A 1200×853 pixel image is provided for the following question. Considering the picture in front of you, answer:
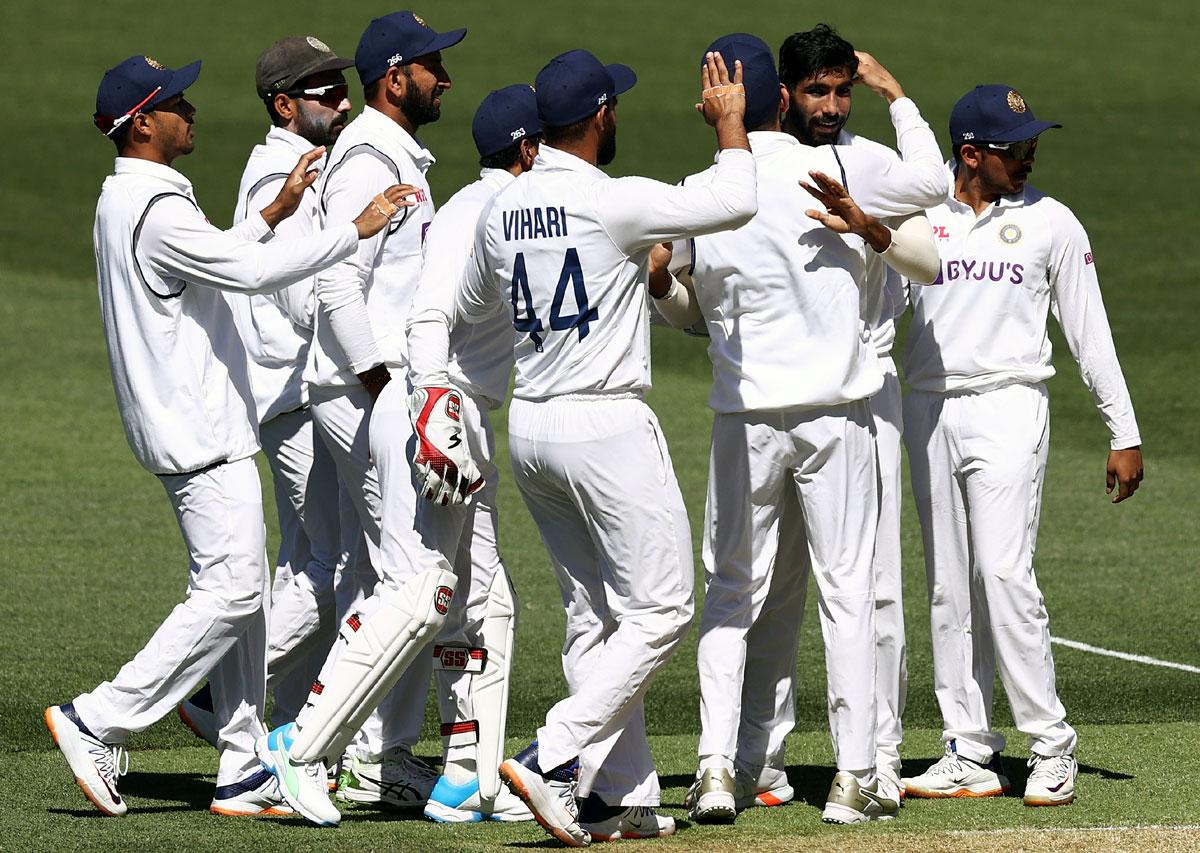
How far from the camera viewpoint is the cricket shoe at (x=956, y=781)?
7105 millimetres

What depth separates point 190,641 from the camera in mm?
6613

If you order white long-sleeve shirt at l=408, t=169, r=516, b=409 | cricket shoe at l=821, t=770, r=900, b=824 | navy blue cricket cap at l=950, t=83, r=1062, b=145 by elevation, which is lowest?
cricket shoe at l=821, t=770, r=900, b=824

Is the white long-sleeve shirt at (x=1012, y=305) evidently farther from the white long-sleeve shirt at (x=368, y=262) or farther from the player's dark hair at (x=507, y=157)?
the white long-sleeve shirt at (x=368, y=262)

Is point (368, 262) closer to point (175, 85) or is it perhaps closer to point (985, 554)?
point (175, 85)

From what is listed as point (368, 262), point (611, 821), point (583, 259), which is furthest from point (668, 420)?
point (583, 259)

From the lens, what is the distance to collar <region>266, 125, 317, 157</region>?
781 cm

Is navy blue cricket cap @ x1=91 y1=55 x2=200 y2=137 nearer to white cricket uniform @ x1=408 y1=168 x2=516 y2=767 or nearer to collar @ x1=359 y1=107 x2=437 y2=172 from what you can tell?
collar @ x1=359 y1=107 x2=437 y2=172

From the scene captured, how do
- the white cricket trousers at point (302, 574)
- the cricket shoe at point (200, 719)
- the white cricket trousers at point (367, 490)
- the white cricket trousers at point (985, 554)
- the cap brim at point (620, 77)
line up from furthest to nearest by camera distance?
the white cricket trousers at point (302, 574)
the cricket shoe at point (200, 719)
the white cricket trousers at point (367, 490)
the white cricket trousers at point (985, 554)
the cap brim at point (620, 77)

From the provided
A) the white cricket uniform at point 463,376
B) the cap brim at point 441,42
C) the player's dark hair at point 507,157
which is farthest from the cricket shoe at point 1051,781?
the cap brim at point 441,42

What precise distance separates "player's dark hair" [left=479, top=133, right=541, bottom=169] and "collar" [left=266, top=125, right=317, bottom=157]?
1184mm

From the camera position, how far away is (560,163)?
6219mm

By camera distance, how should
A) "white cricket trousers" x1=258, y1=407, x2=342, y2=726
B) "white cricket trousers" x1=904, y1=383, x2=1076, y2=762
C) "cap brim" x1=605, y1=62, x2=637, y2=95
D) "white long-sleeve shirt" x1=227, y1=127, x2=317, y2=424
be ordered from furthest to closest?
1. "white cricket trousers" x1=258, y1=407, x2=342, y2=726
2. "white long-sleeve shirt" x1=227, y1=127, x2=317, y2=424
3. "white cricket trousers" x1=904, y1=383, x2=1076, y2=762
4. "cap brim" x1=605, y1=62, x2=637, y2=95

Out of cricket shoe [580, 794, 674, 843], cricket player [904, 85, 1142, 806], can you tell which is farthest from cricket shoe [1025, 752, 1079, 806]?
cricket shoe [580, 794, 674, 843]

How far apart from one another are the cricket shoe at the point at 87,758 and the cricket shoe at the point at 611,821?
5.25 ft
